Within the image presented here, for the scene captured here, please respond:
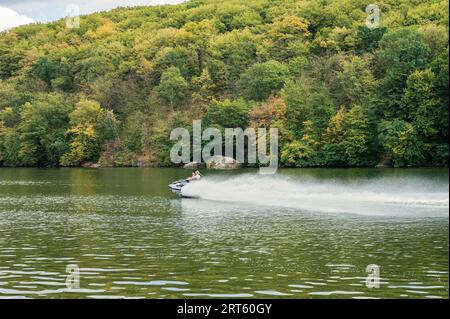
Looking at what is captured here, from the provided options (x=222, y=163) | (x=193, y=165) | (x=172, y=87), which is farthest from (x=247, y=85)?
(x=222, y=163)

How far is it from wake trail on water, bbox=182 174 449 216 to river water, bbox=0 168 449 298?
0.44 feet

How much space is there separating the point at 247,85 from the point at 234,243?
3398 inches

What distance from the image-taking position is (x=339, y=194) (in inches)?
1914

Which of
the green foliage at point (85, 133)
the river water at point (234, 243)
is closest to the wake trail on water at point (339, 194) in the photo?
the river water at point (234, 243)

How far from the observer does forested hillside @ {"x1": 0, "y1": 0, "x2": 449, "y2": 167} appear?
283 ft

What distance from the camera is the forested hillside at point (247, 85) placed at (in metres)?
86.2

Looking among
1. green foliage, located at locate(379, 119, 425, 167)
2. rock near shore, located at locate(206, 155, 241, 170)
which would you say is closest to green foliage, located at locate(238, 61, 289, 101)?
rock near shore, located at locate(206, 155, 241, 170)

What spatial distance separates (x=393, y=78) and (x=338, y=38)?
3405 centimetres

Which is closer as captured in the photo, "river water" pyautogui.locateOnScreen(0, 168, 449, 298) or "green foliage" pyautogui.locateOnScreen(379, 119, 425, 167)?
"river water" pyautogui.locateOnScreen(0, 168, 449, 298)

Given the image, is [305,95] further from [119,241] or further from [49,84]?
[119,241]

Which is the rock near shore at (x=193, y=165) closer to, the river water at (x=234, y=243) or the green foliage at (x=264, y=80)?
the green foliage at (x=264, y=80)

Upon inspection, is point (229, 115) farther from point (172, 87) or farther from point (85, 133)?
point (85, 133)

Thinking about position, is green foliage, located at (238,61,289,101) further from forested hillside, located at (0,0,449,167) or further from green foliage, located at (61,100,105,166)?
green foliage, located at (61,100,105,166)

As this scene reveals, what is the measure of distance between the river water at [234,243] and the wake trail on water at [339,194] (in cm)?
13
